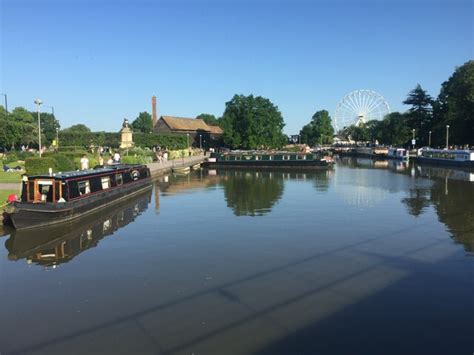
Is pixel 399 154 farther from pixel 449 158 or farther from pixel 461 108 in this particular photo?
pixel 449 158

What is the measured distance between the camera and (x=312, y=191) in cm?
3291

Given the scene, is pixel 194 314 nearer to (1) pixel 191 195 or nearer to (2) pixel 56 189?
(2) pixel 56 189

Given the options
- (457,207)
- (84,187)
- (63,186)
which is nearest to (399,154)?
(457,207)

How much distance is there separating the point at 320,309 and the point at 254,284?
2269 millimetres

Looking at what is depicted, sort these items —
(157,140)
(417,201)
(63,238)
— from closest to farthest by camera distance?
(63,238) < (417,201) < (157,140)

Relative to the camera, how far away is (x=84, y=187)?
889 inches

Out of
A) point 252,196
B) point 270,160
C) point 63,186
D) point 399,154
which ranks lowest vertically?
point 252,196

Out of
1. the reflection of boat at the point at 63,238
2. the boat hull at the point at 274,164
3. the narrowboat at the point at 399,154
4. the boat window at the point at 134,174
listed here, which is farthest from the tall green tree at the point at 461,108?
the reflection of boat at the point at 63,238

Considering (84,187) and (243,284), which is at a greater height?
(84,187)

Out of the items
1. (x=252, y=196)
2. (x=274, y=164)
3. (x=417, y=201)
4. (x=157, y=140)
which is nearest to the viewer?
(x=417, y=201)

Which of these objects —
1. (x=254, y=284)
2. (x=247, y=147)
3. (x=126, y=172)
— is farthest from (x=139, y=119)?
(x=254, y=284)

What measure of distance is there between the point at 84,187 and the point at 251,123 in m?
68.0

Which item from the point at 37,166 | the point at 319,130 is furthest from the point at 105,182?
the point at 319,130

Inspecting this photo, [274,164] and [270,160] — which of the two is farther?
[270,160]
